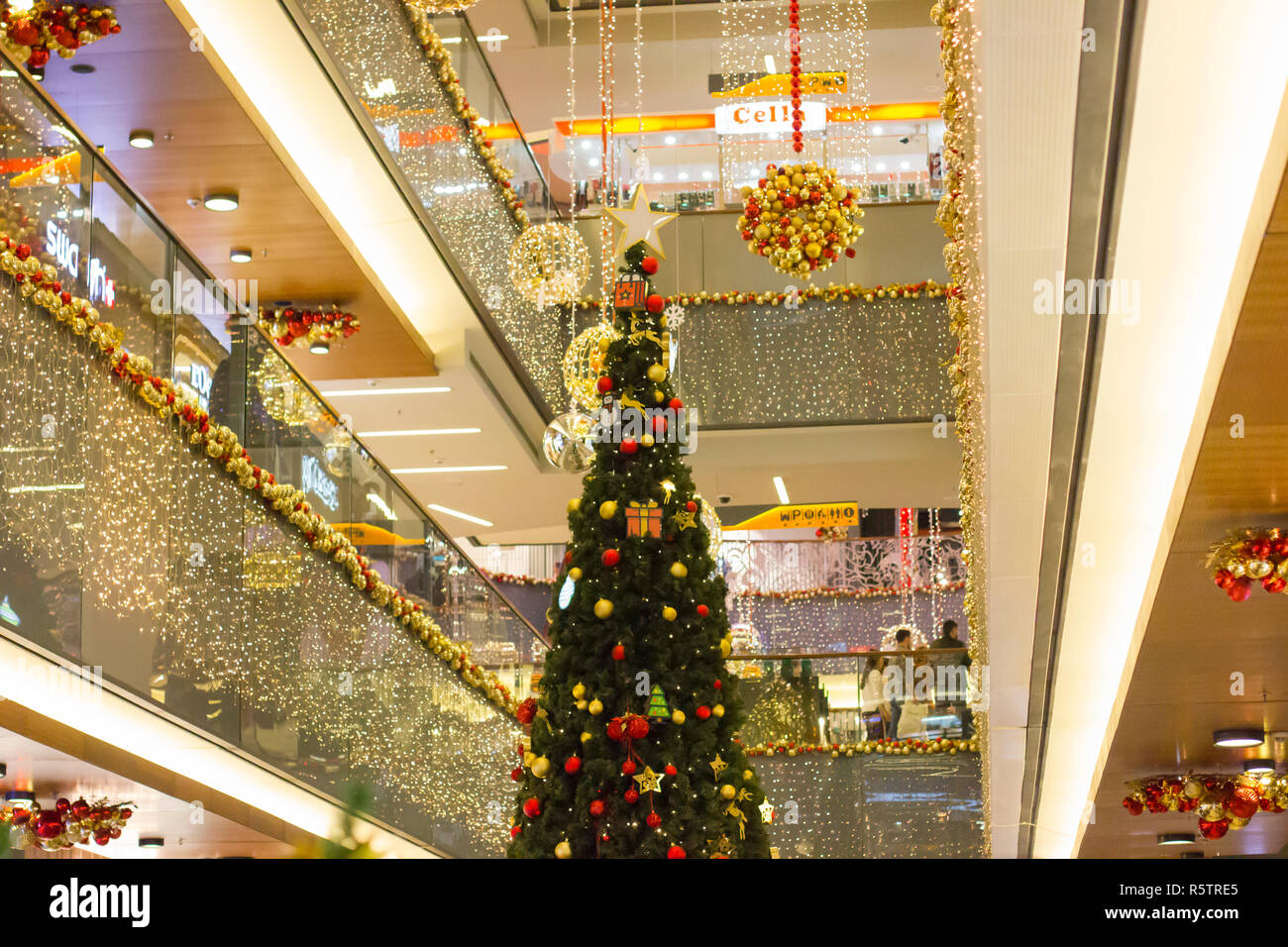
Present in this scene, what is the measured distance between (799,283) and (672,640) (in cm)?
726

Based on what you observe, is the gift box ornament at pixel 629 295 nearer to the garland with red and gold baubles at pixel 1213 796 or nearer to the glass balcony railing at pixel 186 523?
the glass balcony railing at pixel 186 523

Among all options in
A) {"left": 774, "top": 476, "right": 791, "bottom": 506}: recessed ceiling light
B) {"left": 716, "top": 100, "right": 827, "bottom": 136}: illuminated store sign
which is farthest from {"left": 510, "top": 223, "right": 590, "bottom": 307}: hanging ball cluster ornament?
{"left": 774, "top": 476, "right": 791, "bottom": 506}: recessed ceiling light

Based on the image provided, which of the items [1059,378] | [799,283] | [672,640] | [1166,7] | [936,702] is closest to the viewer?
[1166,7]

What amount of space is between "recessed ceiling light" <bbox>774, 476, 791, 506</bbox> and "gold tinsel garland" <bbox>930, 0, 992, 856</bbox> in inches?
322

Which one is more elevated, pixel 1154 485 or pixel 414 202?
pixel 414 202

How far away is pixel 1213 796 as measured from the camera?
763 cm

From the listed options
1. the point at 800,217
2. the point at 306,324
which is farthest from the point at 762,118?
the point at 306,324

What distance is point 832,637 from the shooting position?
1850 centimetres

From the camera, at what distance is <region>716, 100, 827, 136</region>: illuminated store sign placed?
14.0 meters

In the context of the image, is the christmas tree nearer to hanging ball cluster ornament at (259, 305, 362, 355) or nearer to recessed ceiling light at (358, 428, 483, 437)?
hanging ball cluster ornament at (259, 305, 362, 355)

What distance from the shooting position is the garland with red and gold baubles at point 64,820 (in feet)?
22.1
